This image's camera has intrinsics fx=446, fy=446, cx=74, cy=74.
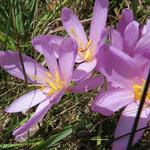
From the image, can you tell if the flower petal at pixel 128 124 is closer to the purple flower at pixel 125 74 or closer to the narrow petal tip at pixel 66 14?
the purple flower at pixel 125 74

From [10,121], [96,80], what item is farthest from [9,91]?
[96,80]

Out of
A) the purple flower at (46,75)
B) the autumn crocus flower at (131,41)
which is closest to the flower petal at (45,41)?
the purple flower at (46,75)

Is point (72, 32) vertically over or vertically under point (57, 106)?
over

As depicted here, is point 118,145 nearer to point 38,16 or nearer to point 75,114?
point 75,114

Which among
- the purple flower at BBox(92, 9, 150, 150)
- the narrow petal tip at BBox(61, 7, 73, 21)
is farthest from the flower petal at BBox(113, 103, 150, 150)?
the narrow petal tip at BBox(61, 7, 73, 21)

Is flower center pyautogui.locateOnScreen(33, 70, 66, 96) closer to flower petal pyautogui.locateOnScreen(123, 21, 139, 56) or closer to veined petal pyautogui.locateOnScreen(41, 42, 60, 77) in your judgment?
veined petal pyautogui.locateOnScreen(41, 42, 60, 77)

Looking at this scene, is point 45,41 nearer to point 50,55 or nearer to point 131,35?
point 50,55

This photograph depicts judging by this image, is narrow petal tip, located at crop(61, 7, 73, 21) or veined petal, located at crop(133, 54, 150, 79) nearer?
veined petal, located at crop(133, 54, 150, 79)

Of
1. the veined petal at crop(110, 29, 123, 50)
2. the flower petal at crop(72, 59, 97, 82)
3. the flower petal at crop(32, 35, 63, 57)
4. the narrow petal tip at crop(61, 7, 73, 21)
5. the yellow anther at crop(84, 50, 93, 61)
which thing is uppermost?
the narrow petal tip at crop(61, 7, 73, 21)
